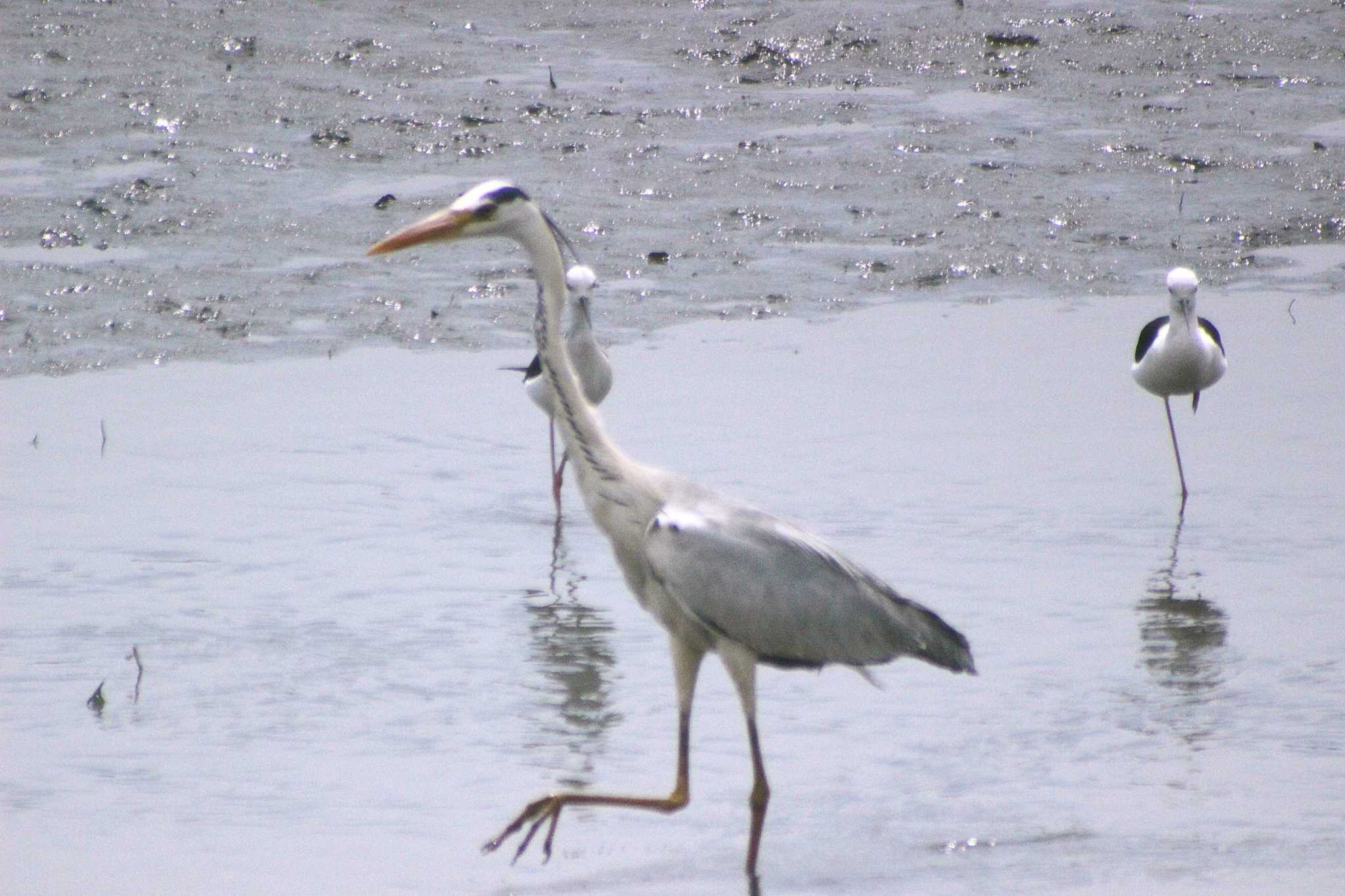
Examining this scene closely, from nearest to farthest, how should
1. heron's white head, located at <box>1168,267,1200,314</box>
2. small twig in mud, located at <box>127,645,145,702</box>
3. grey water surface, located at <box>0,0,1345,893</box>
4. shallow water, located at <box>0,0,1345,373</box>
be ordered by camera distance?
grey water surface, located at <box>0,0,1345,893</box> → small twig in mud, located at <box>127,645,145,702</box> → heron's white head, located at <box>1168,267,1200,314</box> → shallow water, located at <box>0,0,1345,373</box>

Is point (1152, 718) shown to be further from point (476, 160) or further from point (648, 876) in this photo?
point (476, 160)

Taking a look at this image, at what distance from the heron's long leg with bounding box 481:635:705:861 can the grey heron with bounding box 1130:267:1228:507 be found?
4.71 meters

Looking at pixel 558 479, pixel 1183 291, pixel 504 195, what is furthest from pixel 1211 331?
pixel 504 195

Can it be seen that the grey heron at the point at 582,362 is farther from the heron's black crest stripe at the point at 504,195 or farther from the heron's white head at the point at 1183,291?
the heron's black crest stripe at the point at 504,195

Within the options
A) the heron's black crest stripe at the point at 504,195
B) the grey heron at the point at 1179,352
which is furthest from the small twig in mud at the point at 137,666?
the grey heron at the point at 1179,352

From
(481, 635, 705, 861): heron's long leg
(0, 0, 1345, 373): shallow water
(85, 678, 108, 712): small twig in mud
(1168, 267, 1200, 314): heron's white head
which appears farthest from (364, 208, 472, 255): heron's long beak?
(1168, 267, 1200, 314): heron's white head

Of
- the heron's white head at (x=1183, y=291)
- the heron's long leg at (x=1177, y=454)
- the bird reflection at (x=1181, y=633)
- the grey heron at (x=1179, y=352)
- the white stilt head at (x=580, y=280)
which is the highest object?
the heron's white head at (x=1183, y=291)

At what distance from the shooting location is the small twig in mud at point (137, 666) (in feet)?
21.4

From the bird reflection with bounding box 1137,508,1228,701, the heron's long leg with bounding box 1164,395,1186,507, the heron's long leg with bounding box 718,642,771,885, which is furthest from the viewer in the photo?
the heron's long leg with bounding box 1164,395,1186,507

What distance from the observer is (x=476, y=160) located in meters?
13.7

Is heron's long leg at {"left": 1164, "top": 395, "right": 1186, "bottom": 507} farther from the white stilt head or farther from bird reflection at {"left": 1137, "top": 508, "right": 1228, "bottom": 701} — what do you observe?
the white stilt head

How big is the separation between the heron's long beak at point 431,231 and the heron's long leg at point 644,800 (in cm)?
127

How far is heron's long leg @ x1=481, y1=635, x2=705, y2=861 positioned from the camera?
17.0ft

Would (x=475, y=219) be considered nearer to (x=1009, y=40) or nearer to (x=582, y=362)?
(x=582, y=362)
